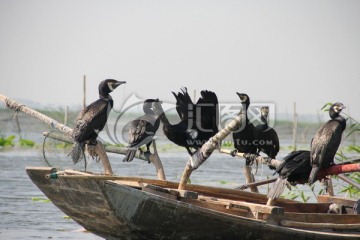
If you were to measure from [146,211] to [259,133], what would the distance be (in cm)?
327

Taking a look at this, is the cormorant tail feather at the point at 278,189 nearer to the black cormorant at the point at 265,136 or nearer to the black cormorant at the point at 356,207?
the black cormorant at the point at 356,207

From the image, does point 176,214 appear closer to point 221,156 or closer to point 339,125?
point 339,125

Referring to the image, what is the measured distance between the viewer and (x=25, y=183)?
1794cm

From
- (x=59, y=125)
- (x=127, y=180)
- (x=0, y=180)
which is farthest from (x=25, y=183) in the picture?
(x=127, y=180)

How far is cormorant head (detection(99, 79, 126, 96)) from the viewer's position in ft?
32.3

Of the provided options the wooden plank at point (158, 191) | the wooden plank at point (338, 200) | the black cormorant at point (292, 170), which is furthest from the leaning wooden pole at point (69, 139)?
the wooden plank at point (338, 200)

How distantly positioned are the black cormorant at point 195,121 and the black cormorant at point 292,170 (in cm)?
118

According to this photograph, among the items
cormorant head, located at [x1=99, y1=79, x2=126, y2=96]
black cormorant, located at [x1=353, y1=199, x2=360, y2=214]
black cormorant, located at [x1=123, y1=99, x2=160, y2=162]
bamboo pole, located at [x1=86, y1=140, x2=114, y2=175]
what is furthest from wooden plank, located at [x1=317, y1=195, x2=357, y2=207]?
cormorant head, located at [x1=99, y1=79, x2=126, y2=96]

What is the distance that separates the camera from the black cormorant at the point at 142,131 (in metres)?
9.95

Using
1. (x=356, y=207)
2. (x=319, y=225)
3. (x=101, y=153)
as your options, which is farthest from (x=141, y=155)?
(x=356, y=207)

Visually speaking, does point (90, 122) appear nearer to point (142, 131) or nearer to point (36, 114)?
point (142, 131)

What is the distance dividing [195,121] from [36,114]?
77.4 inches

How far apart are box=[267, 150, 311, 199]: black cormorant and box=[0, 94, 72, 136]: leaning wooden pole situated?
245 centimetres

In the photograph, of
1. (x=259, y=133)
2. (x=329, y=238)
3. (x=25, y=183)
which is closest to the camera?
(x=329, y=238)
